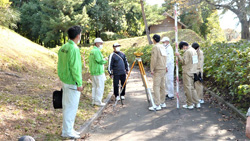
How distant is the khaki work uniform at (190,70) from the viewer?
750cm

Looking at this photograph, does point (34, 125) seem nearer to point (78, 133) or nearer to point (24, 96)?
point (78, 133)

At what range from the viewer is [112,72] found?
8.63 meters

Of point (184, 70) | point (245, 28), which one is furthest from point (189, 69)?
point (245, 28)

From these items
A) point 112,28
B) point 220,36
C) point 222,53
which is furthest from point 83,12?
point 222,53

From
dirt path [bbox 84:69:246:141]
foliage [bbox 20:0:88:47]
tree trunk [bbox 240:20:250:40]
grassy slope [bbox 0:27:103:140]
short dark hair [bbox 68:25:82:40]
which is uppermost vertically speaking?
foliage [bbox 20:0:88:47]

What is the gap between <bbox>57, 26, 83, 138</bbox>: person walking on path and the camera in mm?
→ 4766

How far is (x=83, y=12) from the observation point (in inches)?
1473

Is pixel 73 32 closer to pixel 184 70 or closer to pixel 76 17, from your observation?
pixel 184 70

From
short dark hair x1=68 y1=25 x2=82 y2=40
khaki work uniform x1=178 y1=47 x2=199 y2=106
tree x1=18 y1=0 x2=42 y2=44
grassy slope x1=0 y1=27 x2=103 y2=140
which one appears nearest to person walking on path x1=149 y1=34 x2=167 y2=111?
khaki work uniform x1=178 y1=47 x2=199 y2=106

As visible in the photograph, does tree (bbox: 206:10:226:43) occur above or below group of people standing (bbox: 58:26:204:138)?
above

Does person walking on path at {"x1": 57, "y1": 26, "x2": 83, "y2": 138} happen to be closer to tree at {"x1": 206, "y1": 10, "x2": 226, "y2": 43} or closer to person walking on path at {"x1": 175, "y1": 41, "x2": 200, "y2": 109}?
person walking on path at {"x1": 175, "y1": 41, "x2": 200, "y2": 109}

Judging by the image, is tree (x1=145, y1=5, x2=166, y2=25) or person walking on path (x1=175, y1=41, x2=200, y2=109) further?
tree (x1=145, y1=5, x2=166, y2=25)

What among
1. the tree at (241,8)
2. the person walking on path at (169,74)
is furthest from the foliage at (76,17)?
the person walking on path at (169,74)

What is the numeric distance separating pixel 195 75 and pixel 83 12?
106 ft
